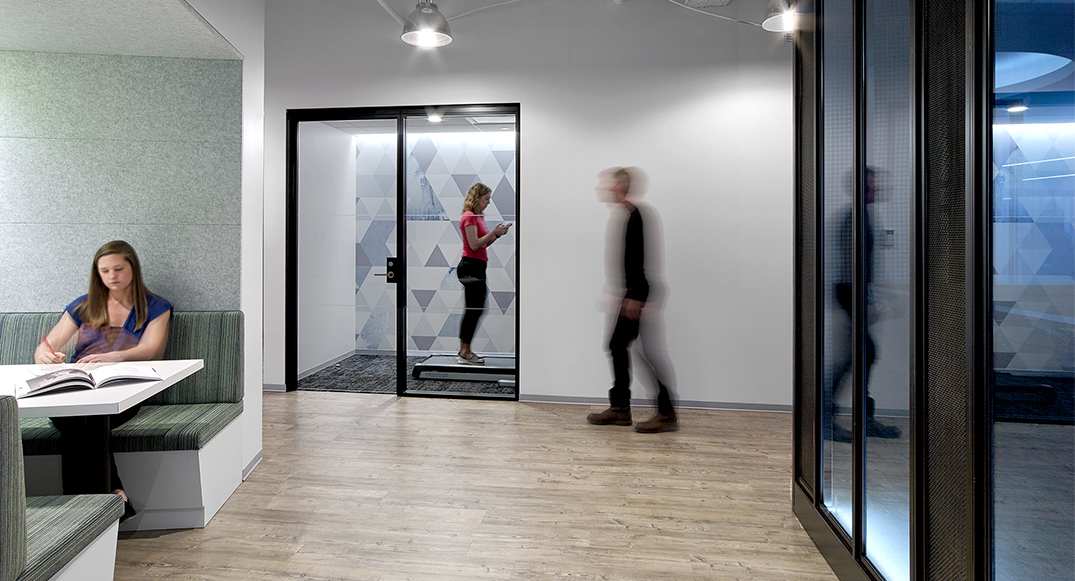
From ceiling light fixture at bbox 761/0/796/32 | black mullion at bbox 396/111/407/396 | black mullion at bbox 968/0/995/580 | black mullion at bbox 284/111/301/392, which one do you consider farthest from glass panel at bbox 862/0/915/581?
black mullion at bbox 284/111/301/392

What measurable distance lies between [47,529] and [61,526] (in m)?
0.03

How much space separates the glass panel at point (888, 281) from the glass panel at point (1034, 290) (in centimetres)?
40

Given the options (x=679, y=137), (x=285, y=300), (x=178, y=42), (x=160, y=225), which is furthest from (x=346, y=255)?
(x=679, y=137)

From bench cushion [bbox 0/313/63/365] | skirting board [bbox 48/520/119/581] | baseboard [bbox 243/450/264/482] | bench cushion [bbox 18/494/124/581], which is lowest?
baseboard [bbox 243/450/264/482]

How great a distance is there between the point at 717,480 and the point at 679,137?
253 cm

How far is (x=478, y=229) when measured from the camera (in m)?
4.92

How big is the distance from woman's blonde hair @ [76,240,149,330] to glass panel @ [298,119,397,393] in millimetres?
2247

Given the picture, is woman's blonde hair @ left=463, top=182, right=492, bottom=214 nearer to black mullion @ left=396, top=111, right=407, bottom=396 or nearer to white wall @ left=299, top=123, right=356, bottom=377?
black mullion @ left=396, top=111, right=407, bottom=396

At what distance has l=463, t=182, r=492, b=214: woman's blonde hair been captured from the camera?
4.89 m

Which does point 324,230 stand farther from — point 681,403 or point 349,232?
point 681,403

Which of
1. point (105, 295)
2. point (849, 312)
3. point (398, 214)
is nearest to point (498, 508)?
point (849, 312)

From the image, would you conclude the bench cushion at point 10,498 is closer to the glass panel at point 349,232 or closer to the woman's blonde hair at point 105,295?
the woman's blonde hair at point 105,295

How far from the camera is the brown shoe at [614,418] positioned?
424cm

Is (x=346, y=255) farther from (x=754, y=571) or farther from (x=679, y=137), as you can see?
(x=754, y=571)
